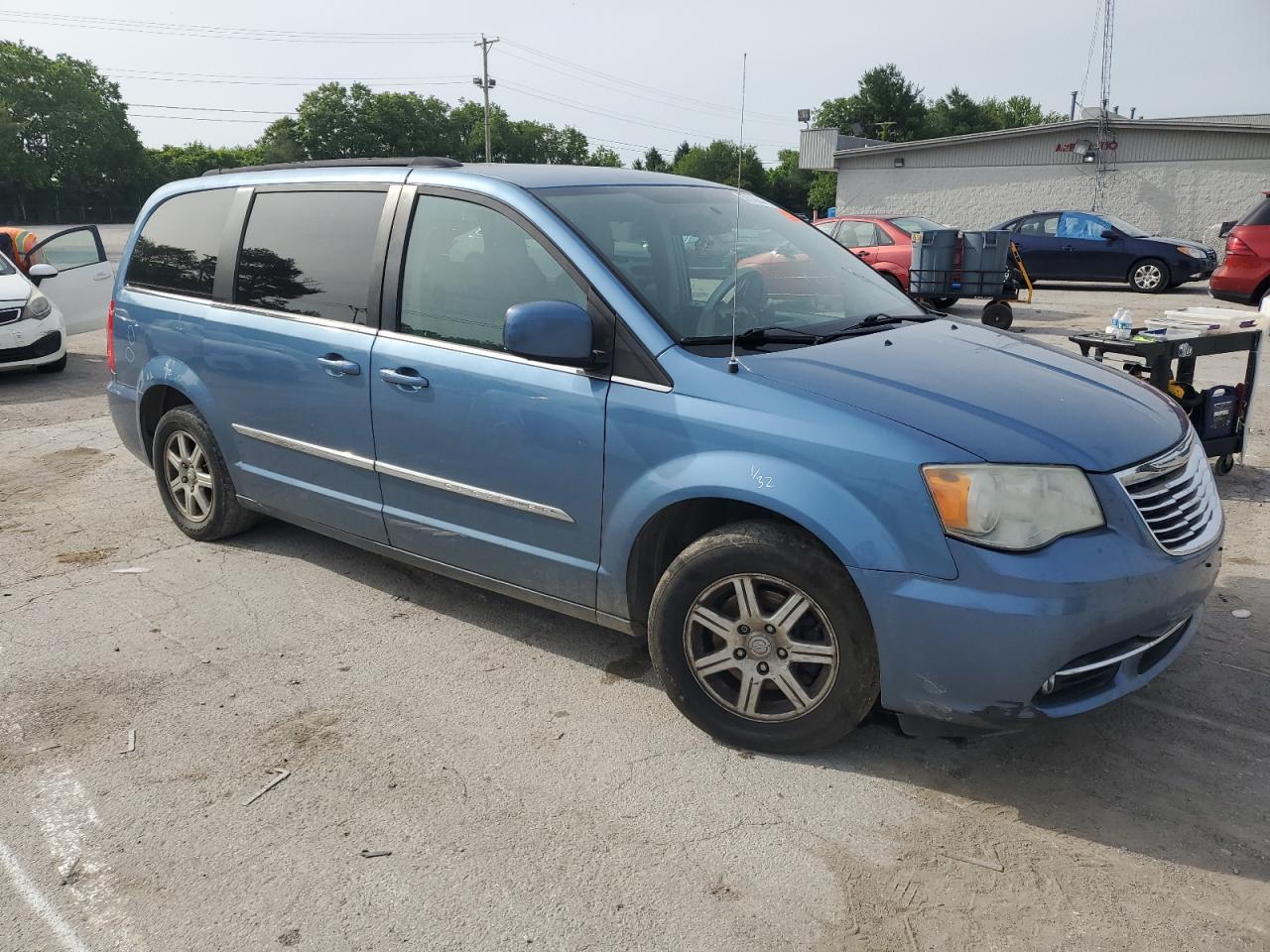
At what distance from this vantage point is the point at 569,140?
385 ft

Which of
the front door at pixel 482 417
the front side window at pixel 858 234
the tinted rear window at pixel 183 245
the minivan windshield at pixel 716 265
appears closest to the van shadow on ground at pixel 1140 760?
the front door at pixel 482 417

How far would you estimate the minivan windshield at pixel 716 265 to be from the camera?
343 centimetres

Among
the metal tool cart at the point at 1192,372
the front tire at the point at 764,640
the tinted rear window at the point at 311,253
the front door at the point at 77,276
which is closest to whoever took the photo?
the front tire at the point at 764,640

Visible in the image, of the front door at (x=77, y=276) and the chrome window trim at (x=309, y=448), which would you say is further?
the front door at (x=77, y=276)

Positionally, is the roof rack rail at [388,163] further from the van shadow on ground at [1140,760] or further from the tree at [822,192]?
the tree at [822,192]

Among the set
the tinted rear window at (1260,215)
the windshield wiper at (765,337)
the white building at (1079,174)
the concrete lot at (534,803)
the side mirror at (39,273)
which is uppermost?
the white building at (1079,174)

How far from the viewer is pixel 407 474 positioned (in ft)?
12.7

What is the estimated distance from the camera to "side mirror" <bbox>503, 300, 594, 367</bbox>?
3.18 metres

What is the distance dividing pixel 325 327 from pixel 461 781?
2074mm

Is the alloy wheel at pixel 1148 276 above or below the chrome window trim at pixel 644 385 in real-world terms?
above

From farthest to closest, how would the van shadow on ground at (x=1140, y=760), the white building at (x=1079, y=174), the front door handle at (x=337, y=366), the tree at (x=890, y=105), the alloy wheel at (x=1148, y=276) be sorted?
the tree at (x=890, y=105), the white building at (x=1079, y=174), the alloy wheel at (x=1148, y=276), the front door handle at (x=337, y=366), the van shadow on ground at (x=1140, y=760)

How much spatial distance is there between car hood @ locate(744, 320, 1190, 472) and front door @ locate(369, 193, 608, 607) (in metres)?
0.73

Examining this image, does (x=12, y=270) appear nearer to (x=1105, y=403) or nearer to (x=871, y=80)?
(x=1105, y=403)

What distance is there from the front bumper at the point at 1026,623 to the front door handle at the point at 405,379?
6.15 ft
